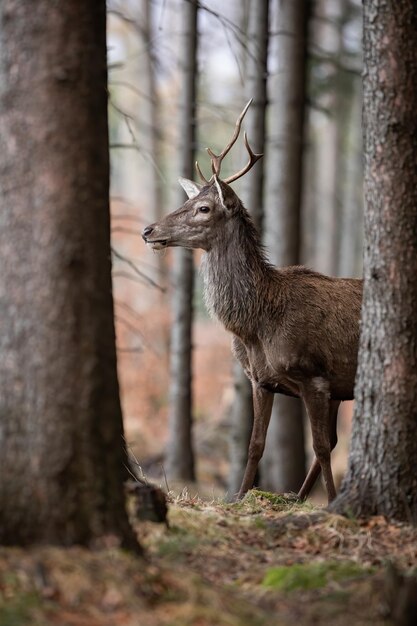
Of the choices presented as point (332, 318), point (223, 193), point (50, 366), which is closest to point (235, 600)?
point (50, 366)

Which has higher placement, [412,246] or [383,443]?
[412,246]

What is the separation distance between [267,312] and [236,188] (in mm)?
10562

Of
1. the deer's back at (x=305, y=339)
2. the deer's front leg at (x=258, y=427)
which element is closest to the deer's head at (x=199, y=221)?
the deer's back at (x=305, y=339)

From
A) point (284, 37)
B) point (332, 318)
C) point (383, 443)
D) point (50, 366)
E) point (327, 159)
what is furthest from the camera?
point (327, 159)

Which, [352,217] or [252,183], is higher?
[352,217]

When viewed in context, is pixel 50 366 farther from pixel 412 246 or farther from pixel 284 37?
pixel 284 37

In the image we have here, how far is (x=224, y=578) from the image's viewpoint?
4957 millimetres

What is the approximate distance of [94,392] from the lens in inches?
185

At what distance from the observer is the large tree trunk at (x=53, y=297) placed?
4570mm

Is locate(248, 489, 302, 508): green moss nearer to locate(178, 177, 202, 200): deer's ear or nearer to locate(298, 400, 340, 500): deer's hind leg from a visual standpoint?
locate(298, 400, 340, 500): deer's hind leg

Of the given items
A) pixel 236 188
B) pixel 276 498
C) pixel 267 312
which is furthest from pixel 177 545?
pixel 236 188

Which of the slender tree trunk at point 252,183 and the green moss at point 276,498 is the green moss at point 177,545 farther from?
the slender tree trunk at point 252,183

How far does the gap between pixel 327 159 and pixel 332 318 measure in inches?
809

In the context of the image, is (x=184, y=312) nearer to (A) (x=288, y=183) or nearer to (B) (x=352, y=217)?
(A) (x=288, y=183)
